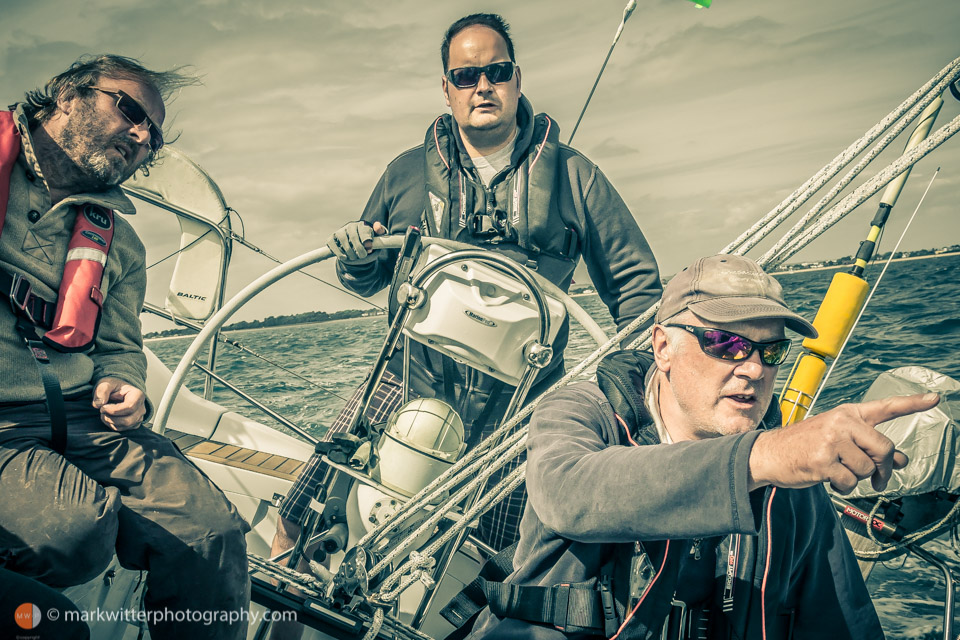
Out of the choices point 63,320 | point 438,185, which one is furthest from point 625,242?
point 63,320

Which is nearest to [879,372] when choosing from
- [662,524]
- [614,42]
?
[614,42]

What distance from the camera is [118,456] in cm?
162

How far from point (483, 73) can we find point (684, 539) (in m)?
1.86

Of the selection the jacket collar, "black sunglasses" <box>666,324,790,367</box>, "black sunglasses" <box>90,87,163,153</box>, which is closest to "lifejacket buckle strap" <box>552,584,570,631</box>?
"black sunglasses" <box>666,324,790,367</box>

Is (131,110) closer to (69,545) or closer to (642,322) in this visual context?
(69,545)

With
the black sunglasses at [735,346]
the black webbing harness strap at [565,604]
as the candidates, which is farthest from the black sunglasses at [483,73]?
the black webbing harness strap at [565,604]

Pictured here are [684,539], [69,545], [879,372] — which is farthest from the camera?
[879,372]

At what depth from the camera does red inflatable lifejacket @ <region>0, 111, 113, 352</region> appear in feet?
5.33

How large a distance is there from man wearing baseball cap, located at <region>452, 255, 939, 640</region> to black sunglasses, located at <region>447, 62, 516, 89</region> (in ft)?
4.30

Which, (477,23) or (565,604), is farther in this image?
(477,23)

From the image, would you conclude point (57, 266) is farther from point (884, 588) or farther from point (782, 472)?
point (884, 588)

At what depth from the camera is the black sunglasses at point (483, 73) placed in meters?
2.44

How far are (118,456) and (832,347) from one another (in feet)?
6.09

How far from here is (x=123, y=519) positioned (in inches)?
60.6
